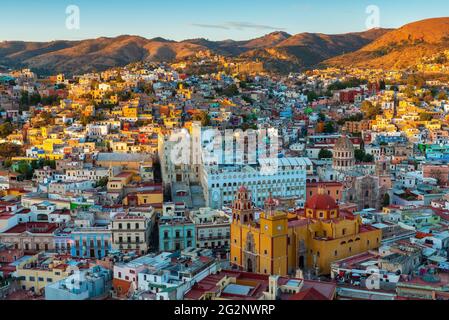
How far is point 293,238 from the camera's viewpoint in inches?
555

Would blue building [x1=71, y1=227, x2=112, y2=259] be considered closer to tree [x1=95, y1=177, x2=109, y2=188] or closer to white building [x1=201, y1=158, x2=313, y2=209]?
white building [x1=201, y1=158, x2=313, y2=209]

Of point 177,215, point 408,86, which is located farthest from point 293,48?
point 177,215

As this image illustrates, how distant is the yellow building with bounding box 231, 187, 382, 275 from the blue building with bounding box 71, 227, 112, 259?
327 centimetres

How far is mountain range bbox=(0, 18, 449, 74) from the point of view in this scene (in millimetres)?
71375

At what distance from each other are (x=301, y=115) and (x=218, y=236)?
2306 centimetres

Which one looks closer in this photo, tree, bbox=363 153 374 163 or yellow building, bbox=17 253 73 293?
yellow building, bbox=17 253 73 293

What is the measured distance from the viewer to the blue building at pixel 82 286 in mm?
11500

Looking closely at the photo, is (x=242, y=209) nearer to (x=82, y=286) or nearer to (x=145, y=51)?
(x=82, y=286)

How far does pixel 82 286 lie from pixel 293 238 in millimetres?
4945

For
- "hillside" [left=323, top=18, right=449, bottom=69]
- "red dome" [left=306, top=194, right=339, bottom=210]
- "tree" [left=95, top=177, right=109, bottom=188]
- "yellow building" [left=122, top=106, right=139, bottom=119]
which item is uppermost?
"hillside" [left=323, top=18, right=449, bottom=69]

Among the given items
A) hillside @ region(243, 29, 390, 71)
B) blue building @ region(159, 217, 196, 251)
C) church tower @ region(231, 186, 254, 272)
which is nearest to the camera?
church tower @ region(231, 186, 254, 272)

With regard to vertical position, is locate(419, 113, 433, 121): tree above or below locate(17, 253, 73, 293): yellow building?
above

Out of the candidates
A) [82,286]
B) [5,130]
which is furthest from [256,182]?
[5,130]

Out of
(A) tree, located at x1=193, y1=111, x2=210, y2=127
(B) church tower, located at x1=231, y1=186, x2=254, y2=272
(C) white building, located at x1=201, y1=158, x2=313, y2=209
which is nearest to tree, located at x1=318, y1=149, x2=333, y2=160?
(A) tree, located at x1=193, y1=111, x2=210, y2=127
